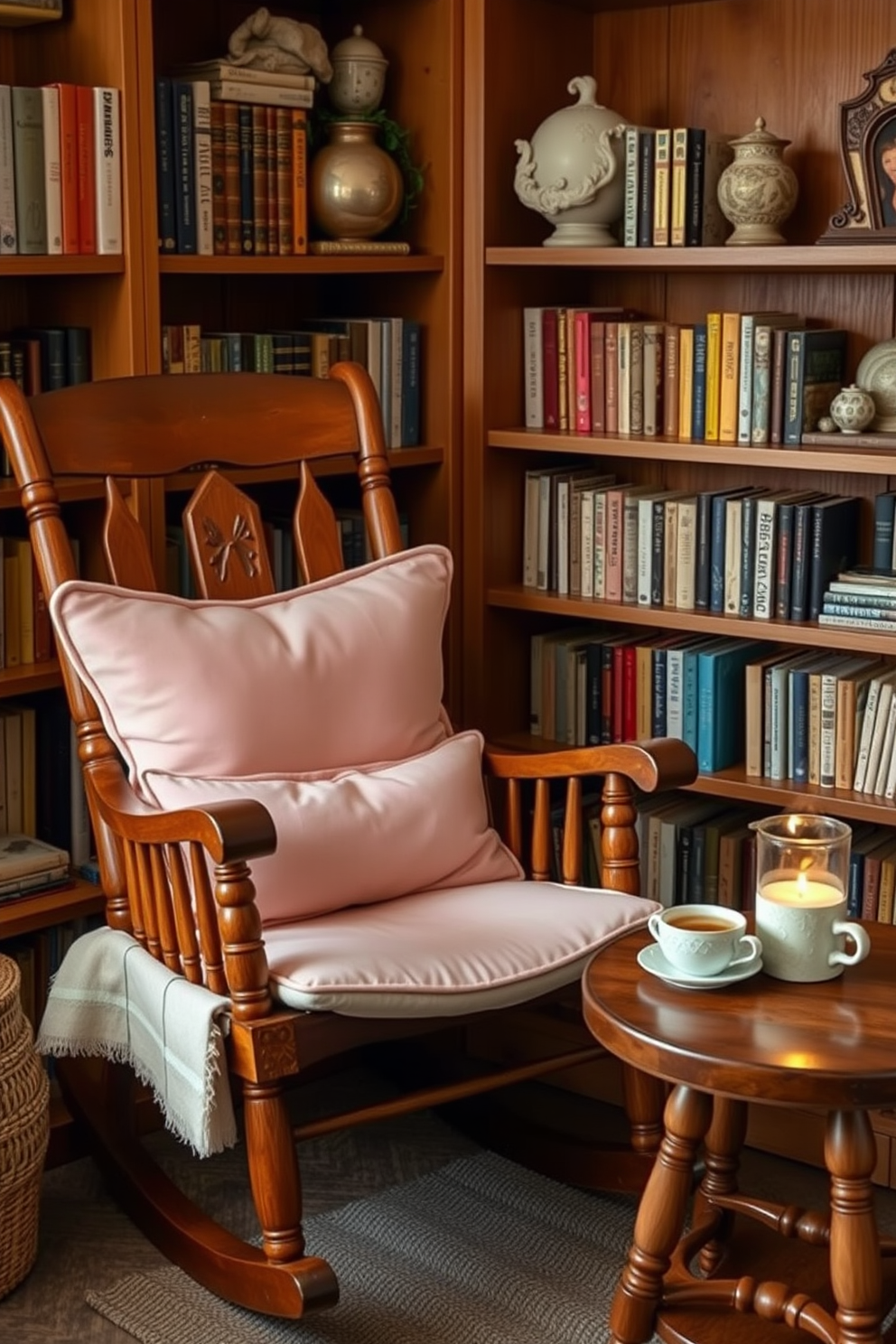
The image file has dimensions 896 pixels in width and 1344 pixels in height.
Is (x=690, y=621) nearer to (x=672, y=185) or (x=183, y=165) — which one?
(x=672, y=185)

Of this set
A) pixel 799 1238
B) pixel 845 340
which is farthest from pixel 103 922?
pixel 845 340

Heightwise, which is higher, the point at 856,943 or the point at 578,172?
the point at 578,172

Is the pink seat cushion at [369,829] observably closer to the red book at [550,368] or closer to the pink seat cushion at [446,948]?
the pink seat cushion at [446,948]

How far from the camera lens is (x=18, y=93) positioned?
7.72ft

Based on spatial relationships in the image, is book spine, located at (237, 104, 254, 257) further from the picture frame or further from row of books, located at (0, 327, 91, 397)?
the picture frame

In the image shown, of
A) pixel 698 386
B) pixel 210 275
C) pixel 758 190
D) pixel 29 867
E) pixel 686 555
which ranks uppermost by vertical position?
pixel 758 190

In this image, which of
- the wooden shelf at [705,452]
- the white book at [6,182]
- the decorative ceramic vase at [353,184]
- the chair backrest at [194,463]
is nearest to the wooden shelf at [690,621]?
the wooden shelf at [705,452]

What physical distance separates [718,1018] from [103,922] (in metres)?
1.20

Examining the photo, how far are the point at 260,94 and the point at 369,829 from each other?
1146 millimetres

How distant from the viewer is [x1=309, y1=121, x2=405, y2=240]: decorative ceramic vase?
109 inches

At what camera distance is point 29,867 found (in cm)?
250

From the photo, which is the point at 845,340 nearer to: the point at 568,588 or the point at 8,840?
the point at 568,588

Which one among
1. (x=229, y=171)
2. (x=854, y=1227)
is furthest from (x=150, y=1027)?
(x=229, y=171)

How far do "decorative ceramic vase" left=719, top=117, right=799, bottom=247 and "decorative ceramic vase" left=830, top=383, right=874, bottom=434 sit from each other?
0.80 ft
